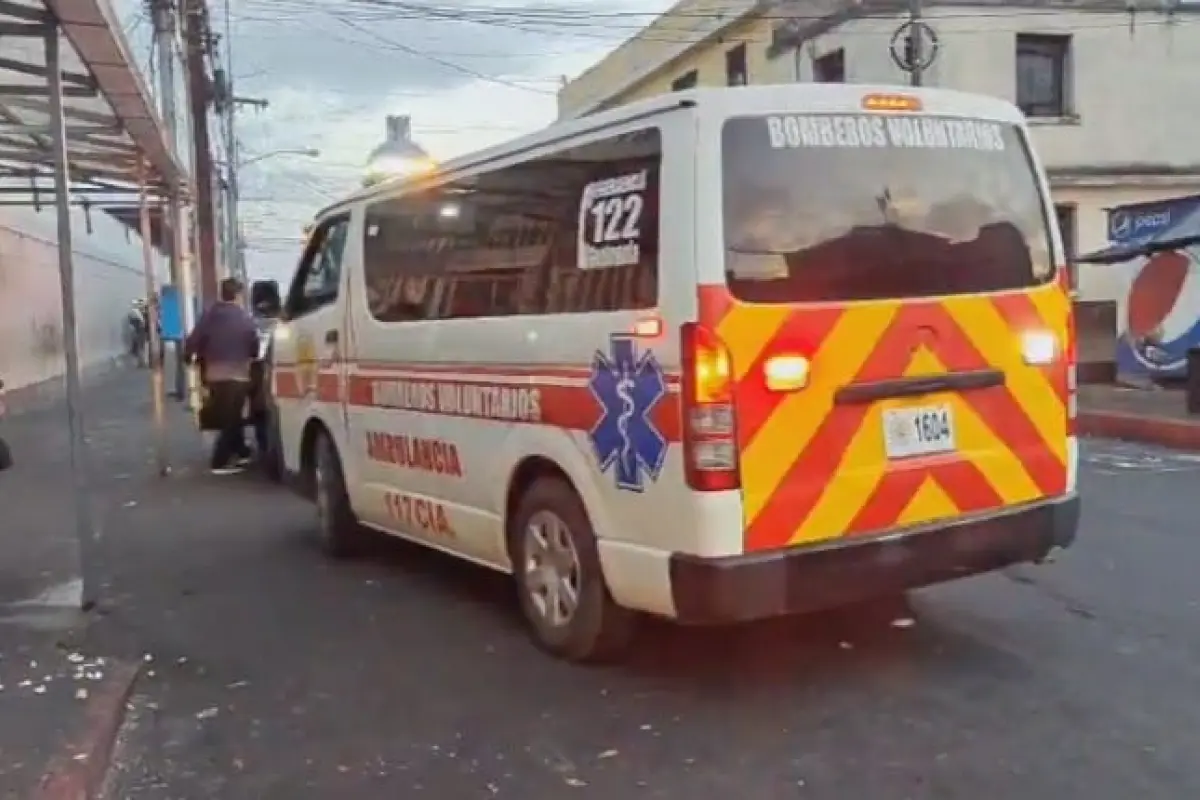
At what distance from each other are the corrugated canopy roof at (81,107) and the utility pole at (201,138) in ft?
10.4

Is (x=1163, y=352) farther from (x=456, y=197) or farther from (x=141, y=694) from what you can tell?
(x=141, y=694)

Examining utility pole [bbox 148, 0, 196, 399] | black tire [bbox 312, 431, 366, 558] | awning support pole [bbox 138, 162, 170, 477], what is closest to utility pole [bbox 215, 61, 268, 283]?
utility pole [bbox 148, 0, 196, 399]

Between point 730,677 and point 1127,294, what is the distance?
15577mm

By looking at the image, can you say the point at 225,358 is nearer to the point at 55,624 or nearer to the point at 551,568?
the point at 55,624

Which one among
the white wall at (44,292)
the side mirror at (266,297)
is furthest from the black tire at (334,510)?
the white wall at (44,292)

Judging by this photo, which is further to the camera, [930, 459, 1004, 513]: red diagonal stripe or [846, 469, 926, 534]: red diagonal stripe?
[930, 459, 1004, 513]: red diagonal stripe

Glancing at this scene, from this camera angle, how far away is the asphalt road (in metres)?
4.54

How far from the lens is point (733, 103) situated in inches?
199

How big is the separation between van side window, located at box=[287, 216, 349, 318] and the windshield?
12.1 feet

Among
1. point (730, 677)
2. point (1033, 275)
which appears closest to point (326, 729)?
point (730, 677)

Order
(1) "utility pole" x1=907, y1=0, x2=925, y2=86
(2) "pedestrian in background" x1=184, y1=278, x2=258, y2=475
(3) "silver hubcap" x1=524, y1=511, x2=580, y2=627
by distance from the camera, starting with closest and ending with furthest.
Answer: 1. (3) "silver hubcap" x1=524, y1=511, x2=580, y2=627
2. (2) "pedestrian in background" x1=184, y1=278, x2=258, y2=475
3. (1) "utility pole" x1=907, y1=0, x2=925, y2=86

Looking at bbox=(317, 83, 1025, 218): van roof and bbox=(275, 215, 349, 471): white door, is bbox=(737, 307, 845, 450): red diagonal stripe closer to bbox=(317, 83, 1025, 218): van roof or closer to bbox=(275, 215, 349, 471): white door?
bbox=(317, 83, 1025, 218): van roof

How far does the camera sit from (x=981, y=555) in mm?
5477

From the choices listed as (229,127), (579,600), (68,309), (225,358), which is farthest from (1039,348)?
(229,127)
